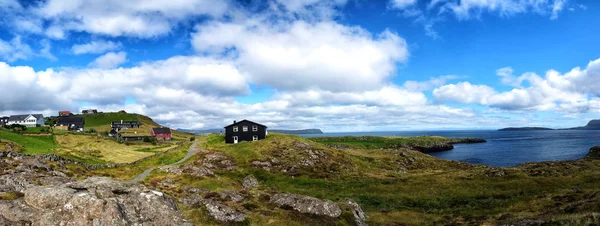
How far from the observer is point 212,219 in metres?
32.5

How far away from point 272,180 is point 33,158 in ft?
146

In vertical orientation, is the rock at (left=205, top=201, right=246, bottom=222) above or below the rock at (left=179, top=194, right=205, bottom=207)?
below

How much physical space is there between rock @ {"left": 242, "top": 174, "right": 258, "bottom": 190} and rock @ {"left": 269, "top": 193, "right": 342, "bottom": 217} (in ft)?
64.8

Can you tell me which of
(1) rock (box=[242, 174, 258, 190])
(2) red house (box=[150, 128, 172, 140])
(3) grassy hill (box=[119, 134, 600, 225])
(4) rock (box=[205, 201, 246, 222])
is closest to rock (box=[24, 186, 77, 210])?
(3) grassy hill (box=[119, 134, 600, 225])

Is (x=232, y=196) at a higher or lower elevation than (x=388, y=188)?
higher

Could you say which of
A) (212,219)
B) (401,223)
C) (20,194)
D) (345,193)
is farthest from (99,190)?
(345,193)

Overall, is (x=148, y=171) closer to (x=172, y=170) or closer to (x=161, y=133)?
(x=172, y=170)

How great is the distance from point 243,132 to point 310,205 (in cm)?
7495

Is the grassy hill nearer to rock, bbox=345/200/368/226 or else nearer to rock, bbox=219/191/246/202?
rock, bbox=345/200/368/226

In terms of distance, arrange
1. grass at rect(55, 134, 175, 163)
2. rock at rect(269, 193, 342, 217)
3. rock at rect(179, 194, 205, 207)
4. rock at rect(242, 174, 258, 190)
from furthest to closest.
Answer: grass at rect(55, 134, 175, 163) < rock at rect(242, 174, 258, 190) < rock at rect(269, 193, 342, 217) < rock at rect(179, 194, 205, 207)

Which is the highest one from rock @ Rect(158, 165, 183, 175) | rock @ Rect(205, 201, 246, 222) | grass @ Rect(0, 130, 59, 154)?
grass @ Rect(0, 130, 59, 154)

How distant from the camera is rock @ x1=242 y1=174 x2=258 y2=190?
2474 inches

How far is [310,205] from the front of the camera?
40.2m

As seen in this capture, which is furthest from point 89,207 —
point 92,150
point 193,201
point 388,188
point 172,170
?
point 92,150
